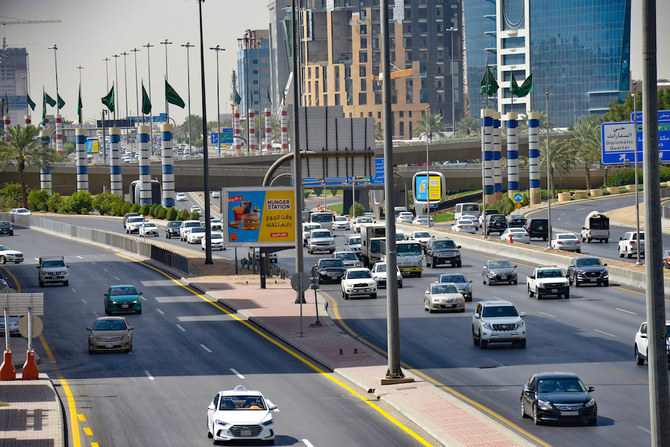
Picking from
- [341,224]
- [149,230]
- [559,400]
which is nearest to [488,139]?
[341,224]

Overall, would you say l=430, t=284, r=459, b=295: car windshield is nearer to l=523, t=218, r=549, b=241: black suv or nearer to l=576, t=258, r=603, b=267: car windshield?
l=576, t=258, r=603, b=267: car windshield

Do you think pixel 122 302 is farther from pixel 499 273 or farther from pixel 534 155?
pixel 534 155

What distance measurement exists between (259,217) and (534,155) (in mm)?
74608

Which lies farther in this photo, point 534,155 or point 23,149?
point 23,149

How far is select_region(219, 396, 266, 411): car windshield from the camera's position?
27391mm

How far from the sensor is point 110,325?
1748 inches

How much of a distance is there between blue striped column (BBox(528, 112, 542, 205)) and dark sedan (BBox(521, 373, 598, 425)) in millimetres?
106728

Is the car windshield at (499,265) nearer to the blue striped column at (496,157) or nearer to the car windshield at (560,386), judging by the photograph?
the car windshield at (560,386)

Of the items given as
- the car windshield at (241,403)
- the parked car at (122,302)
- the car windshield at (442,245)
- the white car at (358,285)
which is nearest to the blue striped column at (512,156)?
the car windshield at (442,245)

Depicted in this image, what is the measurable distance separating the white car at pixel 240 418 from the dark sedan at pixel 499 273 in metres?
37.6

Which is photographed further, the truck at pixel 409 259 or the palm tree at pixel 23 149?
the palm tree at pixel 23 149

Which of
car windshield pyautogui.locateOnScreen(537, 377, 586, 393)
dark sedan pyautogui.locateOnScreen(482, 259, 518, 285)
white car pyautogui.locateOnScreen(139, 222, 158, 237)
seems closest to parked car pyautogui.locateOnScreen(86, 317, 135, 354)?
car windshield pyautogui.locateOnScreen(537, 377, 586, 393)

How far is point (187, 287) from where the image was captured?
67.7 metres

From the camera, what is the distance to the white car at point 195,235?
97.8 m
